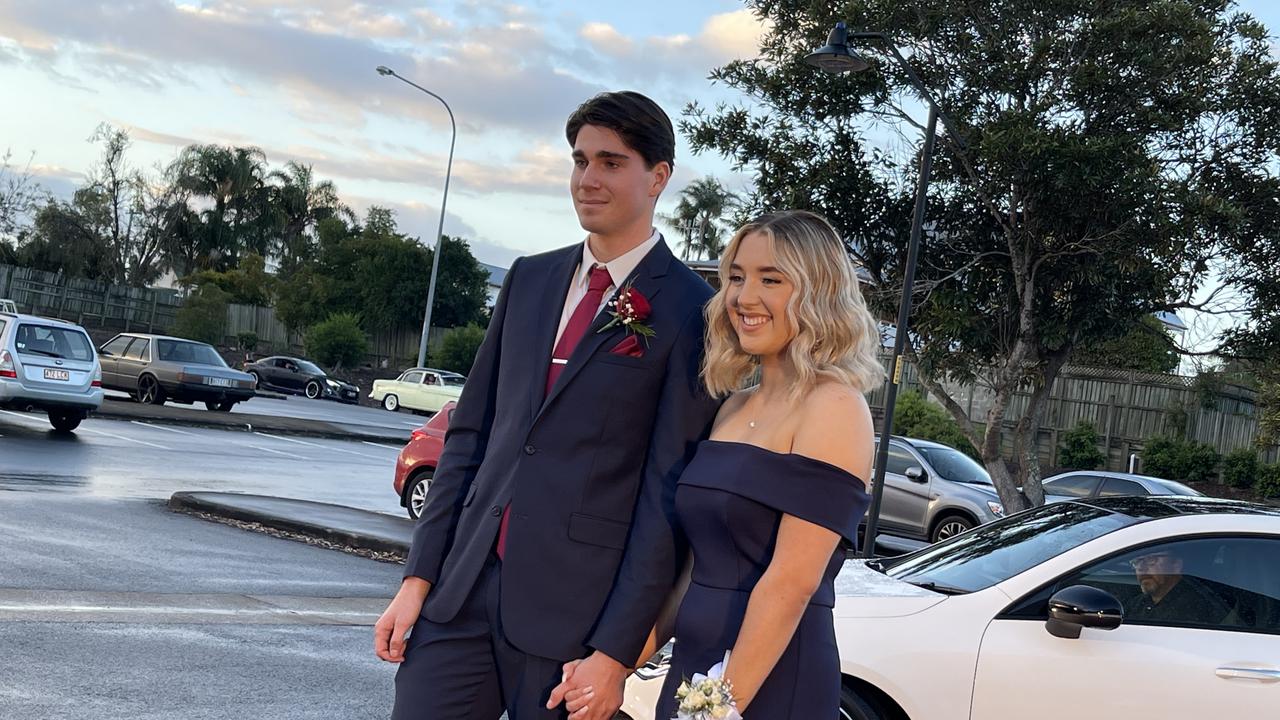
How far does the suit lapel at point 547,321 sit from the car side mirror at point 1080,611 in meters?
2.45

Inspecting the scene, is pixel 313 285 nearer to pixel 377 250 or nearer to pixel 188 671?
pixel 377 250

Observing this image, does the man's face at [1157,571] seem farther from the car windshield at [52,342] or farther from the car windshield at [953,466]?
the car windshield at [52,342]

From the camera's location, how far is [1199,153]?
13.2 m

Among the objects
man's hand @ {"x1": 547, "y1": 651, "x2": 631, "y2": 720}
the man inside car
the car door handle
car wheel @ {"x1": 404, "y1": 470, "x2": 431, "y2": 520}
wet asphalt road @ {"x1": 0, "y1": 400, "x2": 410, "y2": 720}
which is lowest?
wet asphalt road @ {"x1": 0, "y1": 400, "x2": 410, "y2": 720}

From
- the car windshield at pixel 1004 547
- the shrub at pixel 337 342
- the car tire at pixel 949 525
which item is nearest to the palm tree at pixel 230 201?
the shrub at pixel 337 342

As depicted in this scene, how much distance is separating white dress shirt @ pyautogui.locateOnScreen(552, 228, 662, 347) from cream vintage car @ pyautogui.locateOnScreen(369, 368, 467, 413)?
32.7 metres

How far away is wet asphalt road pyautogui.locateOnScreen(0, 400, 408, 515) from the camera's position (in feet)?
42.7

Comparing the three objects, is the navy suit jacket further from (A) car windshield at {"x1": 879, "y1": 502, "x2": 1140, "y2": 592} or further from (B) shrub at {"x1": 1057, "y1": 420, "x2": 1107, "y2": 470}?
(B) shrub at {"x1": 1057, "y1": 420, "x2": 1107, "y2": 470}

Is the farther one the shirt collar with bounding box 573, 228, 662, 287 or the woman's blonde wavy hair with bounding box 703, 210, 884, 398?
the shirt collar with bounding box 573, 228, 662, 287

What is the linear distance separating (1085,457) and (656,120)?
28.8 metres

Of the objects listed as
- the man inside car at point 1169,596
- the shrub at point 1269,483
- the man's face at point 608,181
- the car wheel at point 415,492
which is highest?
the man's face at point 608,181

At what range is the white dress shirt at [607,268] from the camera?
9.80 feet

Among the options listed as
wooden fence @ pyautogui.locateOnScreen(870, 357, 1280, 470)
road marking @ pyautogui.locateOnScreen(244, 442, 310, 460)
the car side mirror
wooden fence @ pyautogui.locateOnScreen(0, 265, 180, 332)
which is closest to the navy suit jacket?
the car side mirror

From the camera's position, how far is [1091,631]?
4.59m
